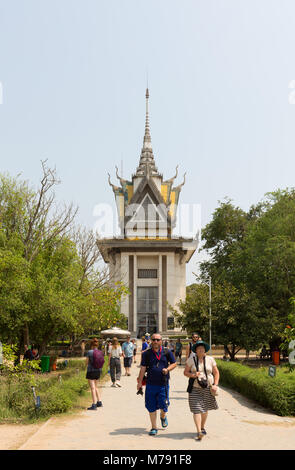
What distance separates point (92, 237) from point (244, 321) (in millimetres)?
10124

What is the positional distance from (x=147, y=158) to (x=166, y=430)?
5750 centimetres

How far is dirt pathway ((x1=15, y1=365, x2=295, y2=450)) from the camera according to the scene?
8.50m

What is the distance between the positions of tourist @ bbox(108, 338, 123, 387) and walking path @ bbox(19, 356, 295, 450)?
4.10 meters

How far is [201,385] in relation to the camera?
901cm

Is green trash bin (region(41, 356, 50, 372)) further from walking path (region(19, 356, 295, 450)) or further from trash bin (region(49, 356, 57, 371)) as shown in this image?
walking path (region(19, 356, 295, 450))

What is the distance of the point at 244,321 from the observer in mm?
31766

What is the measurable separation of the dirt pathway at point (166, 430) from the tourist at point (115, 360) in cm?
406

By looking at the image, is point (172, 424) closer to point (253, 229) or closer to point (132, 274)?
point (253, 229)

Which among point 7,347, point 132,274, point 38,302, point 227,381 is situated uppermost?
point 132,274

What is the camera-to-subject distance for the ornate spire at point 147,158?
6278 centimetres

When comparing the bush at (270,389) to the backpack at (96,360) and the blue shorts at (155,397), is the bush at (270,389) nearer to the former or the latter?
the blue shorts at (155,397)

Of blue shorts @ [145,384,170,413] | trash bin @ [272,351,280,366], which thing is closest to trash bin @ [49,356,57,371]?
trash bin @ [272,351,280,366]
